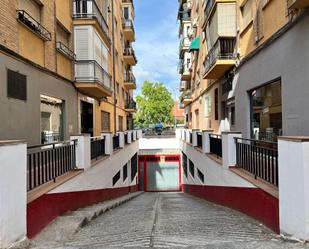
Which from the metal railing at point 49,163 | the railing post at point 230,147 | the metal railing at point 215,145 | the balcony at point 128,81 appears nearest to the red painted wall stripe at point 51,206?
the metal railing at point 49,163

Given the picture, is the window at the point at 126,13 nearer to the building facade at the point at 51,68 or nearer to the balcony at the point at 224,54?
the building facade at the point at 51,68

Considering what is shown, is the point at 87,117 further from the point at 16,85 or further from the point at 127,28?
the point at 127,28

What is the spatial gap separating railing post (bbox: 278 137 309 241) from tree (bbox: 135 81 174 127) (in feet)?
188

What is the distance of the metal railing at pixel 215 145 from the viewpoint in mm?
11445

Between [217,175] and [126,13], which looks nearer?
[217,175]

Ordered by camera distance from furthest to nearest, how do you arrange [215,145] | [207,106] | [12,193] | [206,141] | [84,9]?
1. [207,106]
2. [84,9]
3. [206,141]
4. [215,145]
5. [12,193]

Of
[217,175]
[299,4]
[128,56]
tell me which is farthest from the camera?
[128,56]

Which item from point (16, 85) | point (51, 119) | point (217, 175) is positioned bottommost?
point (217, 175)

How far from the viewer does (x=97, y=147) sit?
41.3 ft

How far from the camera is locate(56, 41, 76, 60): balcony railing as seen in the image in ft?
44.4

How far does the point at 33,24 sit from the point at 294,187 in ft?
31.0

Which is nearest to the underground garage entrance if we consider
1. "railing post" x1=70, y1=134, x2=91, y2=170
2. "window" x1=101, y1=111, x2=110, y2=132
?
"window" x1=101, y1=111, x2=110, y2=132

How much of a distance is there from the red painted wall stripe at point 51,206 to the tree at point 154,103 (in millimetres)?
52028

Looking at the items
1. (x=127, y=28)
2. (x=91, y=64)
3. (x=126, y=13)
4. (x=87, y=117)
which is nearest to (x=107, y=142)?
(x=91, y=64)
